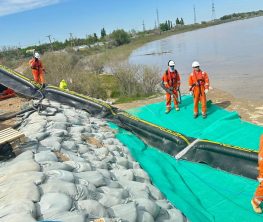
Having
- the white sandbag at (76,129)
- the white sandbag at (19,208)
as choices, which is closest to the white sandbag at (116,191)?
the white sandbag at (19,208)

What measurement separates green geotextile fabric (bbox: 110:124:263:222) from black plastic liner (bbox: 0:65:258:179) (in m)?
0.14

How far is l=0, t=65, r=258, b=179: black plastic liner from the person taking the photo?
17.8 feet

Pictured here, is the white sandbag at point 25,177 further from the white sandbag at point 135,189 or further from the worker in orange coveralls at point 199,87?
the worker in orange coveralls at point 199,87

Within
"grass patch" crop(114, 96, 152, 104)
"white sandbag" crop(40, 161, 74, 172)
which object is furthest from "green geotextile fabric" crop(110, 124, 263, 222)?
"grass patch" crop(114, 96, 152, 104)

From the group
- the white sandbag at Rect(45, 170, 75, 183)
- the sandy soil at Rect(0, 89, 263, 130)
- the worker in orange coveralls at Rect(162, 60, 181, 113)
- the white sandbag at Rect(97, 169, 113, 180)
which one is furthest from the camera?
the worker in orange coveralls at Rect(162, 60, 181, 113)

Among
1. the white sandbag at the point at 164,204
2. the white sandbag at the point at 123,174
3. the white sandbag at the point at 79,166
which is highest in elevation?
the white sandbag at the point at 79,166

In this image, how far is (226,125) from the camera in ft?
24.6

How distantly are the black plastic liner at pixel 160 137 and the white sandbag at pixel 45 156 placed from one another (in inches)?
97.5

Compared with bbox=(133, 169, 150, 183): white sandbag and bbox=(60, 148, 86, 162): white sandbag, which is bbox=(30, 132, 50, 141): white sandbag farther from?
bbox=(133, 169, 150, 183): white sandbag

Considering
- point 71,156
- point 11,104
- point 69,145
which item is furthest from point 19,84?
→ point 71,156

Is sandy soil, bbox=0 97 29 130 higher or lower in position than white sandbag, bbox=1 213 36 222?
lower

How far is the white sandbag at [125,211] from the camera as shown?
360 centimetres

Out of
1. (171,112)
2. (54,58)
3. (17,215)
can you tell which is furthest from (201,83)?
(54,58)

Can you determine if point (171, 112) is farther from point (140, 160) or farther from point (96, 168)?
point (96, 168)
